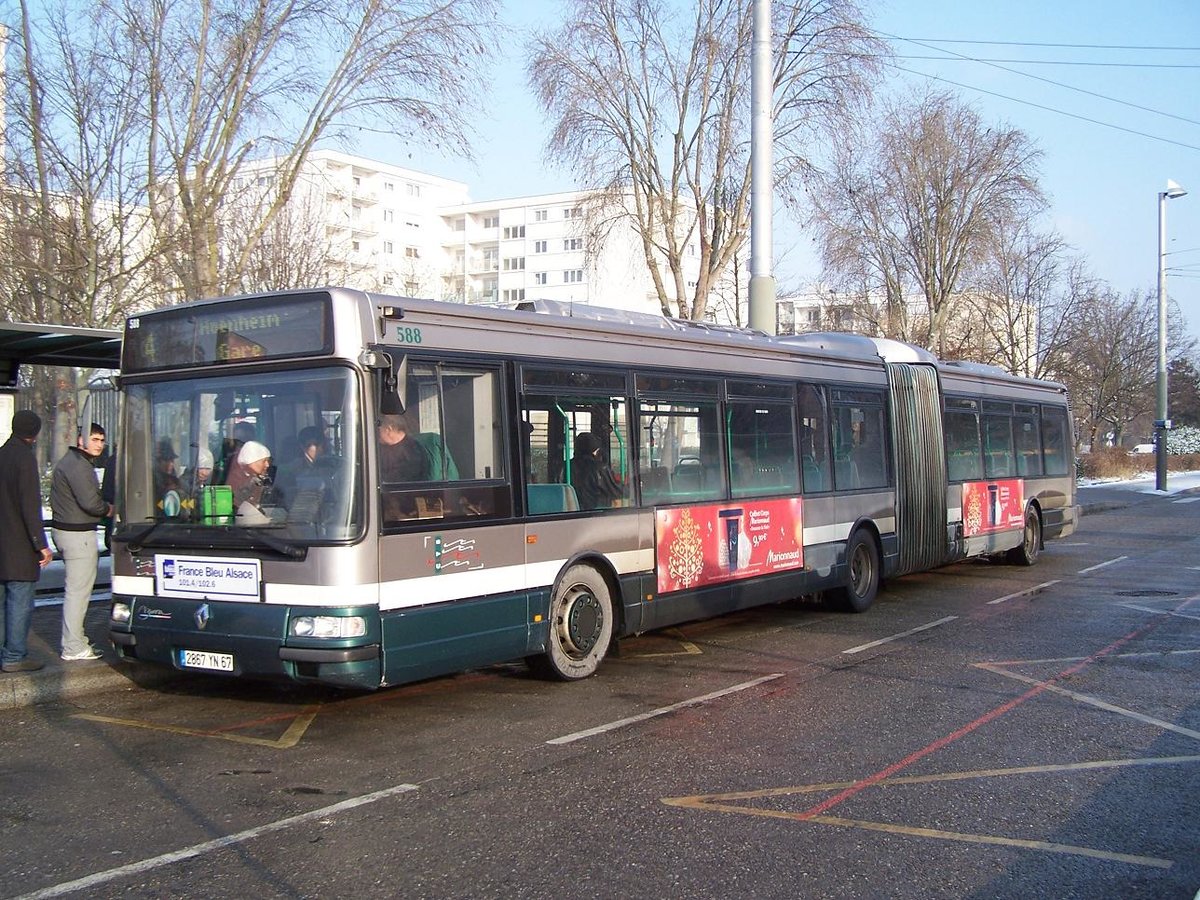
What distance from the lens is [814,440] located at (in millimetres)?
12445

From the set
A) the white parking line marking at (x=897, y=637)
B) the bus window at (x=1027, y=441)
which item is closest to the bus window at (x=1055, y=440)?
the bus window at (x=1027, y=441)

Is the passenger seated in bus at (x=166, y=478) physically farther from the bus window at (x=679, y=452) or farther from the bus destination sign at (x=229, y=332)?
the bus window at (x=679, y=452)

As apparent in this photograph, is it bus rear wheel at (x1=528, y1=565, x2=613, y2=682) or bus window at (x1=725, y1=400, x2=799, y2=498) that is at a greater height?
bus window at (x1=725, y1=400, x2=799, y2=498)

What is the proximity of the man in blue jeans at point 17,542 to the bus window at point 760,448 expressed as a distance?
19.9 ft

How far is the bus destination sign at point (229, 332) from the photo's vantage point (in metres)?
7.32

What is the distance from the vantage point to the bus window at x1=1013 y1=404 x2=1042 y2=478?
17781 millimetres

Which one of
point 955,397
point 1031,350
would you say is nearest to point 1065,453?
point 955,397

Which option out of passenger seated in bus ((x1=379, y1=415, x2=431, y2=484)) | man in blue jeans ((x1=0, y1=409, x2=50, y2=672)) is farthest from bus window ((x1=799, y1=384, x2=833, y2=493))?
man in blue jeans ((x1=0, y1=409, x2=50, y2=672))

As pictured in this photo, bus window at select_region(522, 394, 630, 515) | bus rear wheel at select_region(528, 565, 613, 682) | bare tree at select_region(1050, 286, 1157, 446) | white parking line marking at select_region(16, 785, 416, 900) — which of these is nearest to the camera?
white parking line marking at select_region(16, 785, 416, 900)

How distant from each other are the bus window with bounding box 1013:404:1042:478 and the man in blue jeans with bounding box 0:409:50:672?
14068 mm

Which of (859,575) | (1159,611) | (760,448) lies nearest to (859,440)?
(859,575)

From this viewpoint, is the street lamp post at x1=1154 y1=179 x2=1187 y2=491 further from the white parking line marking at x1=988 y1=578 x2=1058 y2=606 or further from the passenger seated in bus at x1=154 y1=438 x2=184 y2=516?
the passenger seated in bus at x1=154 y1=438 x2=184 y2=516

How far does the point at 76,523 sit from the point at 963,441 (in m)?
11.7

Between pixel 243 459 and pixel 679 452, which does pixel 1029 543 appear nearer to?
pixel 679 452
